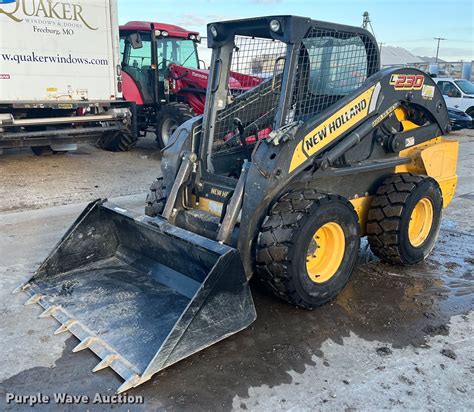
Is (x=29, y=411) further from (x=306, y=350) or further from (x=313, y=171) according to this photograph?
(x=313, y=171)

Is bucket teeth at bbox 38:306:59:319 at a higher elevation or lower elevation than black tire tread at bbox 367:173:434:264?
lower

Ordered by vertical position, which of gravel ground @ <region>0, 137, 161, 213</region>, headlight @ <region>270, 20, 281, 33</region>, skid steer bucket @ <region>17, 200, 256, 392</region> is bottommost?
gravel ground @ <region>0, 137, 161, 213</region>

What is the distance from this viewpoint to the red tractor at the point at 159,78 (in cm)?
1044

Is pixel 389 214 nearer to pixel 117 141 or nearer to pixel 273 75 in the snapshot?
pixel 273 75

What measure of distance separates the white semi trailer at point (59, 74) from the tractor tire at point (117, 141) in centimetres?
49

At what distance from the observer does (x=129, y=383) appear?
2713 millimetres

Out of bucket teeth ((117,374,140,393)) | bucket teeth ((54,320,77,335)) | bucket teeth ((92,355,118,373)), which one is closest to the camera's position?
bucket teeth ((117,374,140,393))

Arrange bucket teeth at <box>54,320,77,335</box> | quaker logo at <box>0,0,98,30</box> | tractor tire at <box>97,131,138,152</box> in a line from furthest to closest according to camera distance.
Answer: tractor tire at <box>97,131,138,152</box>, quaker logo at <box>0,0,98,30</box>, bucket teeth at <box>54,320,77,335</box>

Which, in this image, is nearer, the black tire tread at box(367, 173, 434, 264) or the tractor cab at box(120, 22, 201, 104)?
the black tire tread at box(367, 173, 434, 264)

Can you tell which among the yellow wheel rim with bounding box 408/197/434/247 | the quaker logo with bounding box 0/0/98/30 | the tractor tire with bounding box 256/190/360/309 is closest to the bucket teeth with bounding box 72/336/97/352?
the tractor tire with bounding box 256/190/360/309

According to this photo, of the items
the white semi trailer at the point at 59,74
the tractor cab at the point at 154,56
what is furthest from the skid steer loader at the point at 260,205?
the tractor cab at the point at 154,56

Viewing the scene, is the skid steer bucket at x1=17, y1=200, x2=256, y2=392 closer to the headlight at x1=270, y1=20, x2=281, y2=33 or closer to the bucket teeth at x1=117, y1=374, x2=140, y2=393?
the bucket teeth at x1=117, y1=374, x2=140, y2=393

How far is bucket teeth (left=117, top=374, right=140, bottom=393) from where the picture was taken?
8.85 ft

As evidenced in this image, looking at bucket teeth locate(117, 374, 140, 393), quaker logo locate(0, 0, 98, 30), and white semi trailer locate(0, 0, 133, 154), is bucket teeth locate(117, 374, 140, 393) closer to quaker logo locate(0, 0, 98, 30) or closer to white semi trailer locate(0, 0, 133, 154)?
white semi trailer locate(0, 0, 133, 154)
